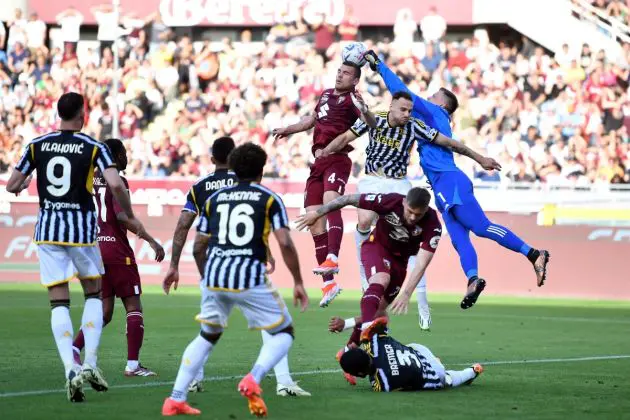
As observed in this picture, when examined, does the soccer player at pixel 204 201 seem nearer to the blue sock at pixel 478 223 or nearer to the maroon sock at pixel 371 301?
the maroon sock at pixel 371 301

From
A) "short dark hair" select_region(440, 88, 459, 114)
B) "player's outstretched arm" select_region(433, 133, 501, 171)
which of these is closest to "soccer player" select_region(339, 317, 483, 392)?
"player's outstretched arm" select_region(433, 133, 501, 171)

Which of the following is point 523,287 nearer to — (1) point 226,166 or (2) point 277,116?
(2) point 277,116

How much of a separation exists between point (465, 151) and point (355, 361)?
3.97 m

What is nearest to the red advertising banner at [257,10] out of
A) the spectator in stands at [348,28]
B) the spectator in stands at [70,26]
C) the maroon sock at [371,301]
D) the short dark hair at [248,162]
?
the spectator in stands at [348,28]

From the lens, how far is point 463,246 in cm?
1393

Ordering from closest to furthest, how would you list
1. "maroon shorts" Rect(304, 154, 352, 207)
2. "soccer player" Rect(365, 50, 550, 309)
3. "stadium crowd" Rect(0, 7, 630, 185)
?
1. "soccer player" Rect(365, 50, 550, 309)
2. "maroon shorts" Rect(304, 154, 352, 207)
3. "stadium crowd" Rect(0, 7, 630, 185)

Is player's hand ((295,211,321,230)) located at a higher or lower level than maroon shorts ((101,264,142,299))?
higher

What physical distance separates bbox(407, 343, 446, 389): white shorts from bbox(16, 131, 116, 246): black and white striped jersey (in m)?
2.87

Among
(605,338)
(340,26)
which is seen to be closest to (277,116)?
(340,26)

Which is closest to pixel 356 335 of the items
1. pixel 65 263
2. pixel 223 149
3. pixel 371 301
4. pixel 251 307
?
pixel 371 301

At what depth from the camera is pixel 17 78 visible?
1277 inches

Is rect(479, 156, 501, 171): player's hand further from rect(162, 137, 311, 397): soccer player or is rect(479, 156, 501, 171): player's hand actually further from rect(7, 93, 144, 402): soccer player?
rect(7, 93, 144, 402): soccer player

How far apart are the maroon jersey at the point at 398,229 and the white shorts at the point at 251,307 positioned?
6.94 feet

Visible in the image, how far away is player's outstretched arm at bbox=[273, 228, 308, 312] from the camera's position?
29.4ft
